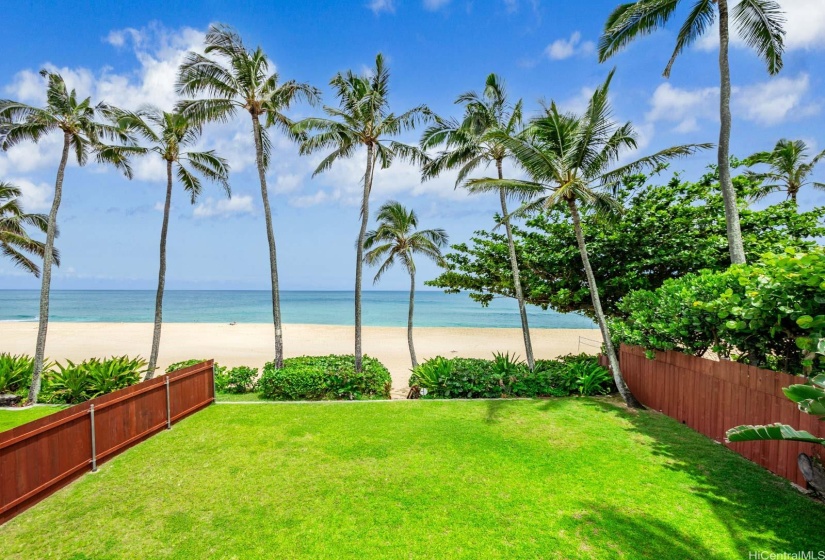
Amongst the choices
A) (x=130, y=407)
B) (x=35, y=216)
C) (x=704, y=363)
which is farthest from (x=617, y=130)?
(x=35, y=216)

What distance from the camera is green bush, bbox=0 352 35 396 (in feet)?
33.8

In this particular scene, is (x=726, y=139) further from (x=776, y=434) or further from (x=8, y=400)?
(x=8, y=400)

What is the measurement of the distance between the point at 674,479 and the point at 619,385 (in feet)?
13.7

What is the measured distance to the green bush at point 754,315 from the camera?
4.52 meters

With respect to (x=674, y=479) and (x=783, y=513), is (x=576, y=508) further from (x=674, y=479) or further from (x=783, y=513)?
(x=783, y=513)

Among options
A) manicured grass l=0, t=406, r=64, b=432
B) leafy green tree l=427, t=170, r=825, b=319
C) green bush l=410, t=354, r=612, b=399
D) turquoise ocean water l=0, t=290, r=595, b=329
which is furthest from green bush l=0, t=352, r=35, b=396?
turquoise ocean water l=0, t=290, r=595, b=329

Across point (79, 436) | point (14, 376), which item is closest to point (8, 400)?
point (14, 376)

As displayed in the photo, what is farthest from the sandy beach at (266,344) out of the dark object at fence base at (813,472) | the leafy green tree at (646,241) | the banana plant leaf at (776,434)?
the banana plant leaf at (776,434)

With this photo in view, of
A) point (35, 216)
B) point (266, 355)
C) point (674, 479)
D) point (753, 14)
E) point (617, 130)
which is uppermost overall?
point (753, 14)

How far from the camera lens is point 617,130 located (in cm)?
972

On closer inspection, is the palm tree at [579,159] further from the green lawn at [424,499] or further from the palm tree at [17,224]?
the palm tree at [17,224]

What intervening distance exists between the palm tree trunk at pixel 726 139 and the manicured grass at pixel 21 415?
1588 cm

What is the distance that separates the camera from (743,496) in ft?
16.0

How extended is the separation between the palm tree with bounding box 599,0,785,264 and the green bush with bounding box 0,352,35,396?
18.4 meters
